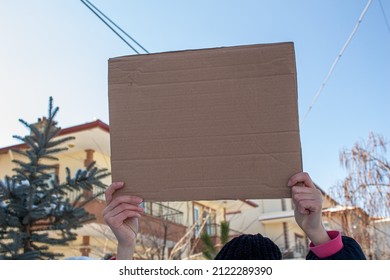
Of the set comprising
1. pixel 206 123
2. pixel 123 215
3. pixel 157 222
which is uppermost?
pixel 157 222

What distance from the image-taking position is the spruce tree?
2947 millimetres

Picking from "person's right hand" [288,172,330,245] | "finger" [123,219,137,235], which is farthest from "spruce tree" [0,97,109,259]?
"person's right hand" [288,172,330,245]

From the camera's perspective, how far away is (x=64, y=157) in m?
11.1

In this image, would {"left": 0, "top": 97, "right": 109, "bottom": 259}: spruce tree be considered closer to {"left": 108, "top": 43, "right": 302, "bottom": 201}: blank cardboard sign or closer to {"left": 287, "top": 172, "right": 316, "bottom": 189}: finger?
{"left": 108, "top": 43, "right": 302, "bottom": 201}: blank cardboard sign

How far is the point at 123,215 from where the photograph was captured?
1.18 meters

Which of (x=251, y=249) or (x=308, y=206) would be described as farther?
(x=251, y=249)

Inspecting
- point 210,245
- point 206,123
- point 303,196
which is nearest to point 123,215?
point 206,123

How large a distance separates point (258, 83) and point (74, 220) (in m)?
2.41

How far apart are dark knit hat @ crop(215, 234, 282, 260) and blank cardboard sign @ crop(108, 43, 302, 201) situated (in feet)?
0.57

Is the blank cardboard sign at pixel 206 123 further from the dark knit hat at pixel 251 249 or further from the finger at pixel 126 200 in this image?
the dark knit hat at pixel 251 249

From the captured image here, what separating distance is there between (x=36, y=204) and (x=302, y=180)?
2412 mm

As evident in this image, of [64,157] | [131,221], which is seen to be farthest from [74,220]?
[64,157]

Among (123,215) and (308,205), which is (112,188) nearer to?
(123,215)

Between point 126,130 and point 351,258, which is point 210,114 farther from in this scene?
point 351,258
